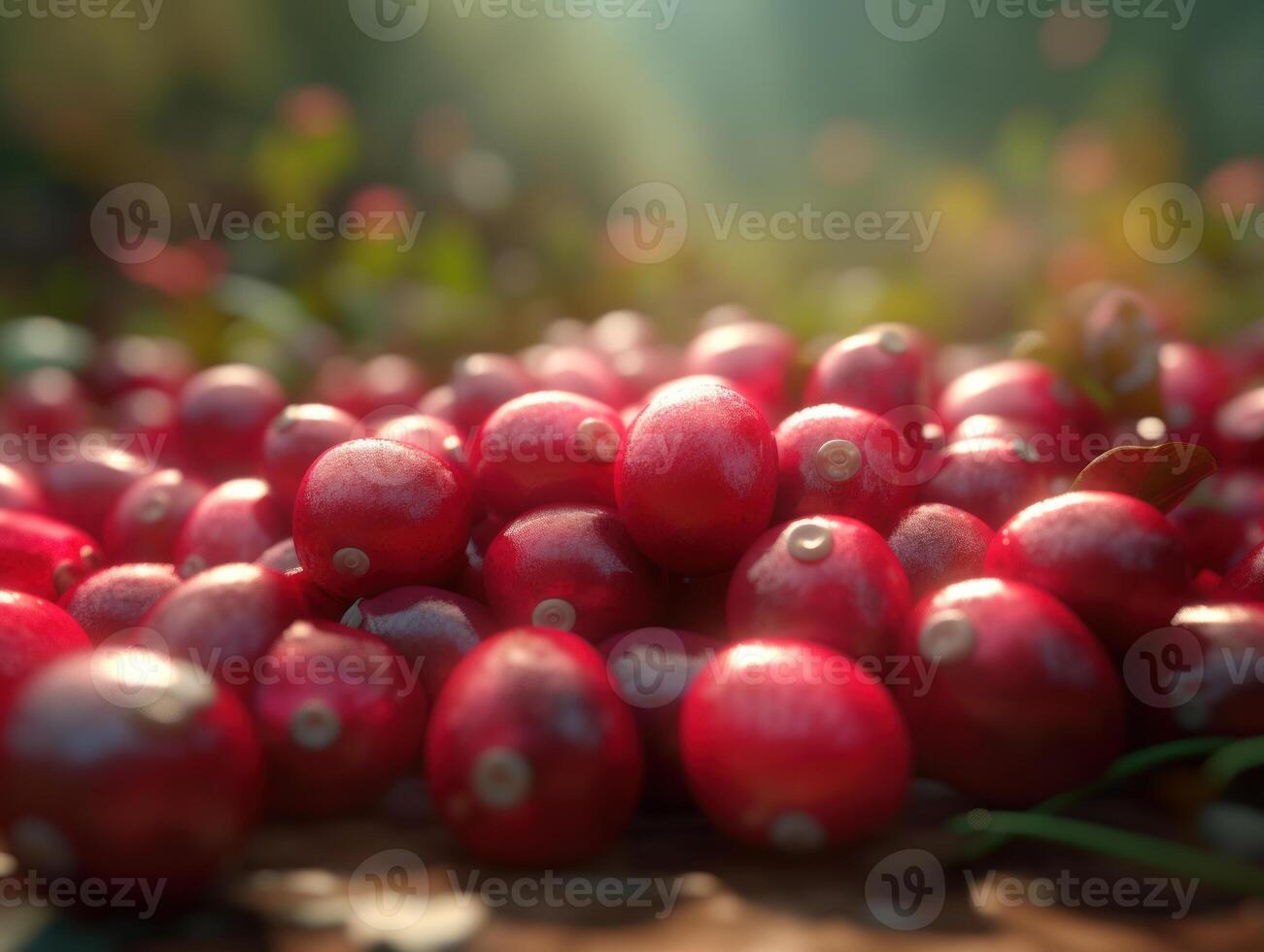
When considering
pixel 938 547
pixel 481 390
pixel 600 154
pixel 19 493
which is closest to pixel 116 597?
pixel 19 493

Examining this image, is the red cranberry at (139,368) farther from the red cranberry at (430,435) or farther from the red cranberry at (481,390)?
the red cranberry at (430,435)

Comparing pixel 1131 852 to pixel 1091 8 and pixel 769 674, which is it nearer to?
pixel 769 674

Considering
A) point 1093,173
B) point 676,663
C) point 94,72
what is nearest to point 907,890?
point 676,663

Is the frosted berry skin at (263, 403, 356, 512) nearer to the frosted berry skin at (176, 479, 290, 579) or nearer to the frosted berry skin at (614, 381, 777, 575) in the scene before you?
the frosted berry skin at (176, 479, 290, 579)

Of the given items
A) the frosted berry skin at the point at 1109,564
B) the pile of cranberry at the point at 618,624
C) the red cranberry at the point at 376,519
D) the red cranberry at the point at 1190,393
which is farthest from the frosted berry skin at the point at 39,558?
the red cranberry at the point at 1190,393

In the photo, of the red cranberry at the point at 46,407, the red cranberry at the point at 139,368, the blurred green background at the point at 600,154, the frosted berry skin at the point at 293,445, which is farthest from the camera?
the blurred green background at the point at 600,154

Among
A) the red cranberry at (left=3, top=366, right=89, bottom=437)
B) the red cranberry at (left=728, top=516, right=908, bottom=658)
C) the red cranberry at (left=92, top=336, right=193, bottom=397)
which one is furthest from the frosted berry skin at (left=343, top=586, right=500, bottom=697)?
the red cranberry at (left=92, top=336, right=193, bottom=397)
